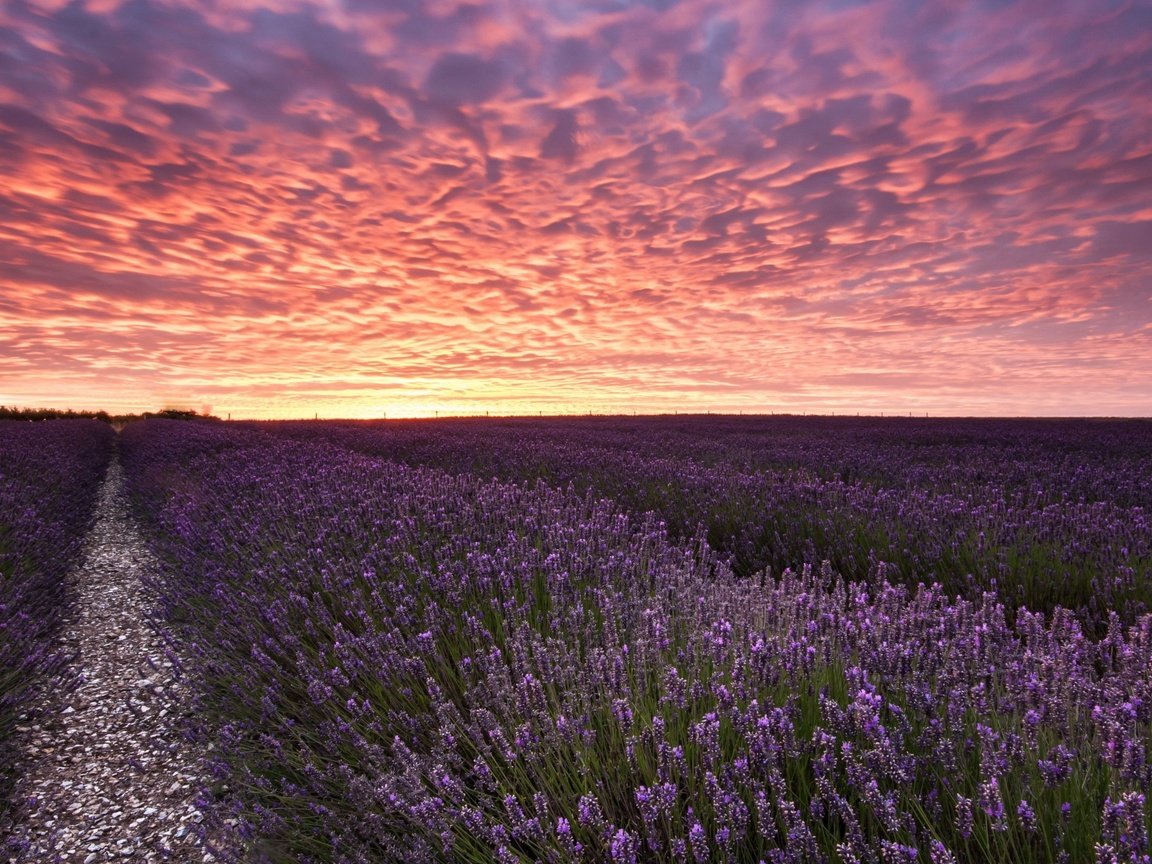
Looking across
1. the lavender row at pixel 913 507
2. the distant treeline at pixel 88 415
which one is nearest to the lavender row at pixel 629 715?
the lavender row at pixel 913 507

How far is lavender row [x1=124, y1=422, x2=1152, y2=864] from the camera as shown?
1.45 m

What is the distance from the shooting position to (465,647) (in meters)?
2.76

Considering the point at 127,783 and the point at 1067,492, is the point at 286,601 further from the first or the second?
the point at 1067,492

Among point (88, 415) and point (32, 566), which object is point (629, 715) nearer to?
point (32, 566)

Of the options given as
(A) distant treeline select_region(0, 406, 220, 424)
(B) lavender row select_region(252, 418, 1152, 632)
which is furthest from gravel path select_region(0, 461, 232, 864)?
(A) distant treeline select_region(0, 406, 220, 424)

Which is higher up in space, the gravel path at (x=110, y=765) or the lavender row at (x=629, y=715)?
the lavender row at (x=629, y=715)

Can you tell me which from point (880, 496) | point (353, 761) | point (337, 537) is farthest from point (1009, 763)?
point (880, 496)

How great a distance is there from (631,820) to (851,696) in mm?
732

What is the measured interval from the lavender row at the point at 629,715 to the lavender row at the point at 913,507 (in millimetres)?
643

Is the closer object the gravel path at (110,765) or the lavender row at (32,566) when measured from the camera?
the gravel path at (110,765)

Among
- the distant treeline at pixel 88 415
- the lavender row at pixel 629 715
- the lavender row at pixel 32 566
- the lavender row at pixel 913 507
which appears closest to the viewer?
the lavender row at pixel 629 715

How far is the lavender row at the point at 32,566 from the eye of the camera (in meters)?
3.31

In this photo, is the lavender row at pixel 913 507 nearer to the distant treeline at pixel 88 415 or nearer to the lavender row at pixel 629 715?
the lavender row at pixel 629 715

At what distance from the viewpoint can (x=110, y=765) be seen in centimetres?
309
